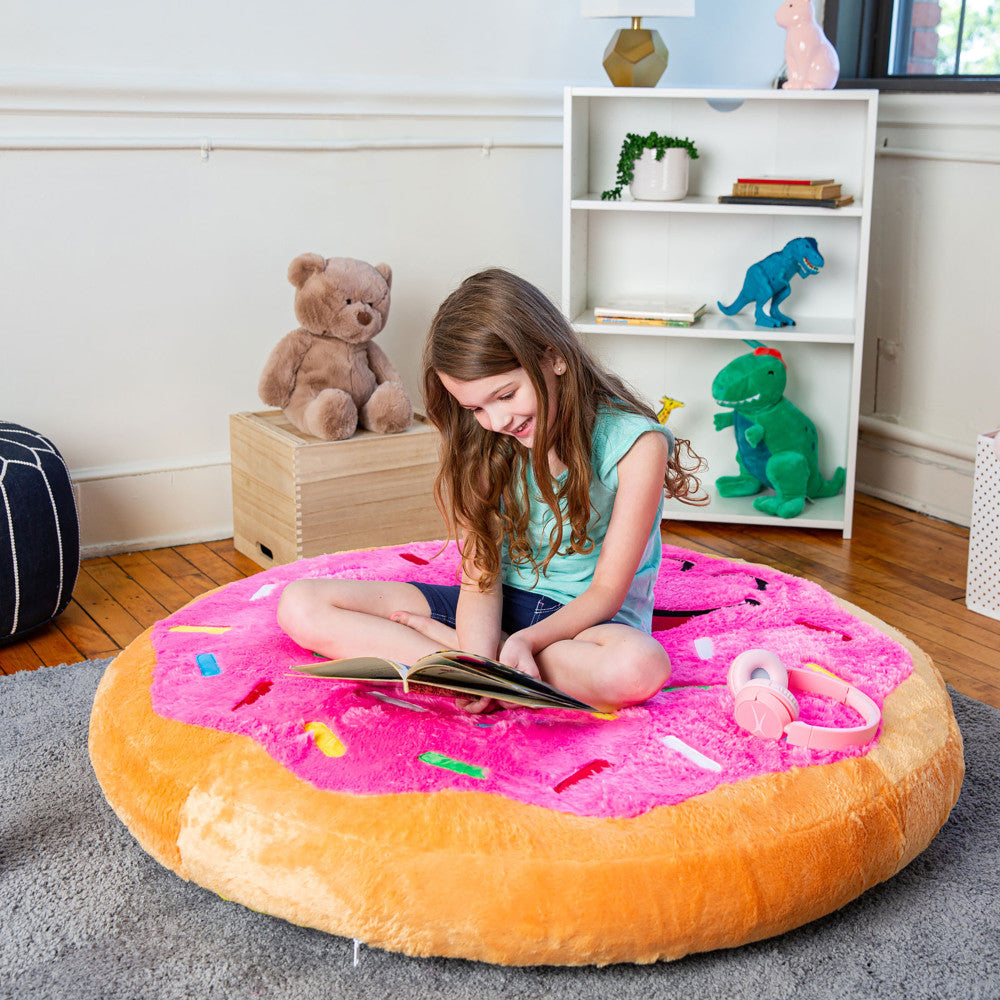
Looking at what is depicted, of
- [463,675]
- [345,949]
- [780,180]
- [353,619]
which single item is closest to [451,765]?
[463,675]

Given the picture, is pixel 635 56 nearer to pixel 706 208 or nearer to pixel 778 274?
pixel 706 208

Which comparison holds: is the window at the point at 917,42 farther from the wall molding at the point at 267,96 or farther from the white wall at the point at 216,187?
the wall molding at the point at 267,96

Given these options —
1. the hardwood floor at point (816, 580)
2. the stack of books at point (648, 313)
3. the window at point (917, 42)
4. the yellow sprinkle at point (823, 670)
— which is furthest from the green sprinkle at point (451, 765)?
the window at point (917, 42)

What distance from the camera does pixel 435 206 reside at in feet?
8.96

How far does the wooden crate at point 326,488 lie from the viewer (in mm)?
2242

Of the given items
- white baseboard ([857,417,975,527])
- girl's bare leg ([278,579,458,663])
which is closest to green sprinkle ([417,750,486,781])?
girl's bare leg ([278,579,458,663])

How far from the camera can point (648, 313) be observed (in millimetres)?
2598

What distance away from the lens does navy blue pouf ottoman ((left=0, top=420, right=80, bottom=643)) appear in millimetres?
1925

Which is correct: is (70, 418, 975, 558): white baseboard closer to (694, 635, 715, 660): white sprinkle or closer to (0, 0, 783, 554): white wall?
(0, 0, 783, 554): white wall

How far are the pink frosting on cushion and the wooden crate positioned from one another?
0.53 m

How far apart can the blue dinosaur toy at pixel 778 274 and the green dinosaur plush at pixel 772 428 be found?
8cm

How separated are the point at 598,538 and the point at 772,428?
124 centimetres

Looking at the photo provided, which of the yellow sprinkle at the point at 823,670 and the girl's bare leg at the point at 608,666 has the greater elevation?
the girl's bare leg at the point at 608,666

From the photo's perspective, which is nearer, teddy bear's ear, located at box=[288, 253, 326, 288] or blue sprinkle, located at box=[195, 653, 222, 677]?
blue sprinkle, located at box=[195, 653, 222, 677]
